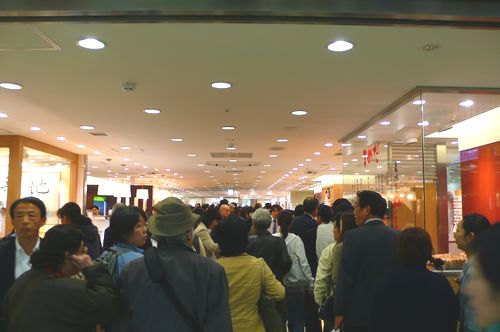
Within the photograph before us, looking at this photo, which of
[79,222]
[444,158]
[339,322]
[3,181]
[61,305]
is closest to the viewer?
[61,305]

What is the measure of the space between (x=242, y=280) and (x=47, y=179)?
1095cm

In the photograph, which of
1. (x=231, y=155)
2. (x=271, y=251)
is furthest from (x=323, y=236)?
(x=231, y=155)

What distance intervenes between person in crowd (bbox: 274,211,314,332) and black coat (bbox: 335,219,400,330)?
1312 mm

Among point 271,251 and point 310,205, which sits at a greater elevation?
point 310,205

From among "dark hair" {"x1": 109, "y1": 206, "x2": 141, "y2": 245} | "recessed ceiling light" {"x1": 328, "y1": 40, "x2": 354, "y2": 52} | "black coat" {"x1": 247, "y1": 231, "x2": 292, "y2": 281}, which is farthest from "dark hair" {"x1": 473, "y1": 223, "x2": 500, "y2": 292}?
"recessed ceiling light" {"x1": 328, "y1": 40, "x2": 354, "y2": 52}

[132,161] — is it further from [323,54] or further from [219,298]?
[219,298]

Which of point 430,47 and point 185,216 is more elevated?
point 430,47

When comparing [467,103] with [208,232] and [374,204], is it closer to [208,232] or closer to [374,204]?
[374,204]

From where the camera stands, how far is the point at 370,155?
937cm

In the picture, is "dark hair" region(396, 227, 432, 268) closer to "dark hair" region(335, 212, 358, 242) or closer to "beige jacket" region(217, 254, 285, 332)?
"beige jacket" region(217, 254, 285, 332)

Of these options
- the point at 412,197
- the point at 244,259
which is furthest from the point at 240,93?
the point at 244,259

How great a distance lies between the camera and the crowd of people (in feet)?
7.01

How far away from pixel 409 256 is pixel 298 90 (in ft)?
12.4

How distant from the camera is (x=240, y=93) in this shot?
6.50 metres
